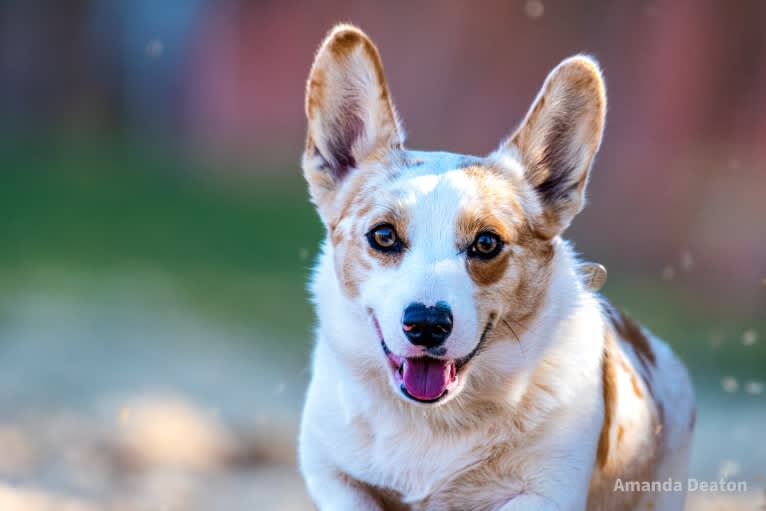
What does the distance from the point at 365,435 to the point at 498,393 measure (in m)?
0.43

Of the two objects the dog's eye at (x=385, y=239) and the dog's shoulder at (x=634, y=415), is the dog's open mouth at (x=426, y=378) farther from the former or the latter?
the dog's shoulder at (x=634, y=415)

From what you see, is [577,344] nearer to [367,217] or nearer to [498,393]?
[498,393]

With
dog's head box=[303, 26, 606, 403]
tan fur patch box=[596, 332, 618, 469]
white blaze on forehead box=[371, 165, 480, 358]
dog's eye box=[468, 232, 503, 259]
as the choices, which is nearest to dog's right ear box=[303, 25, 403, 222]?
dog's head box=[303, 26, 606, 403]

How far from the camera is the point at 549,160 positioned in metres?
3.54

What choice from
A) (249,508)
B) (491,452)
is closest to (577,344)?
(491,452)

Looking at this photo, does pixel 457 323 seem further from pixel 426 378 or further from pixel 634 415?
pixel 634 415

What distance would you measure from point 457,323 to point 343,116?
3.22 ft

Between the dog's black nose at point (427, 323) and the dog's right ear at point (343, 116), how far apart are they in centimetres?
79

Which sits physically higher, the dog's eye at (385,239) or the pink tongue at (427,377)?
the dog's eye at (385,239)

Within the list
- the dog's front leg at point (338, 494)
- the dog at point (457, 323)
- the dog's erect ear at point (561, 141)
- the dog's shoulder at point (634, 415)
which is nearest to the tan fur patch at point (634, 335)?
the dog's shoulder at point (634, 415)

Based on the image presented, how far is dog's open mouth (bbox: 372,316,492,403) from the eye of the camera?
3031 millimetres

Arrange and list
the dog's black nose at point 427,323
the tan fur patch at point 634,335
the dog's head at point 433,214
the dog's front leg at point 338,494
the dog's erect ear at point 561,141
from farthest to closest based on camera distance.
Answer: the tan fur patch at point 634,335 → the dog's erect ear at point 561,141 → the dog's front leg at point 338,494 → the dog's head at point 433,214 → the dog's black nose at point 427,323

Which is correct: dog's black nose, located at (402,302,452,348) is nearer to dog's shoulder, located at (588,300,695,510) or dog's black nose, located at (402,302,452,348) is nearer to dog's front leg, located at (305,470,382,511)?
dog's front leg, located at (305,470,382,511)

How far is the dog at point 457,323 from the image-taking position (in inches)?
122
